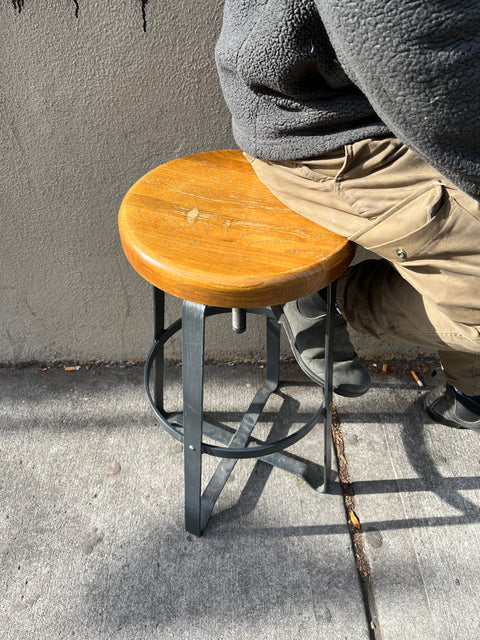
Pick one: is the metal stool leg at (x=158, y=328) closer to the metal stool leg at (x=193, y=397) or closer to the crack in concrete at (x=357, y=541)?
the metal stool leg at (x=193, y=397)

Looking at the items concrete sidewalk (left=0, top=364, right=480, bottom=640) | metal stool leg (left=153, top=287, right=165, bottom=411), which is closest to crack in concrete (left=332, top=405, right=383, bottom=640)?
concrete sidewalk (left=0, top=364, right=480, bottom=640)

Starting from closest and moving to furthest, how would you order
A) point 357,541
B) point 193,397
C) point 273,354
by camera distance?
point 193,397, point 357,541, point 273,354

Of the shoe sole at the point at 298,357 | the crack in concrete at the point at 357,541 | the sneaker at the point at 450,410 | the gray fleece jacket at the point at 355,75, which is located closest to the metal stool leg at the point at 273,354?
the shoe sole at the point at 298,357

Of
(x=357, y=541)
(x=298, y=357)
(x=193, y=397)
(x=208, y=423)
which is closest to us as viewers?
(x=193, y=397)

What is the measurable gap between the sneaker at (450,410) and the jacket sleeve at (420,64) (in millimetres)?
1226

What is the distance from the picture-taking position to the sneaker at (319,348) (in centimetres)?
175

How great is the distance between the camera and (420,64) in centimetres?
86

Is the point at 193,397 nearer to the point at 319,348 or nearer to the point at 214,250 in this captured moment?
the point at 214,250

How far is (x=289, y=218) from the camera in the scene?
128 centimetres

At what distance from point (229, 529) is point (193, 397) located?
611 millimetres

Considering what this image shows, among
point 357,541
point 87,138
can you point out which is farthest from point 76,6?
point 357,541

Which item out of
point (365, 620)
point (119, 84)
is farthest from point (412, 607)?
point (119, 84)

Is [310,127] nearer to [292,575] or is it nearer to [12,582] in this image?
[292,575]

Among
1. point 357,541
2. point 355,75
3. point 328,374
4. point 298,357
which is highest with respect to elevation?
point 355,75
